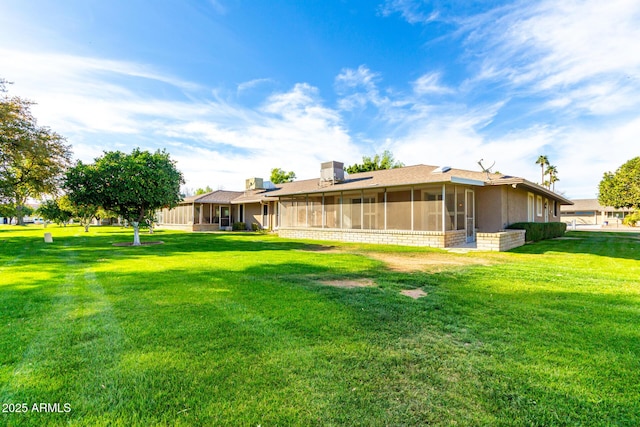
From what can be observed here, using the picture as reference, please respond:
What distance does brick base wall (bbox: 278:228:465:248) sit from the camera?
1201 centimetres

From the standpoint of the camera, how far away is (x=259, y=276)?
255 inches

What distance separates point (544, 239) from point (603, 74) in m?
8.24

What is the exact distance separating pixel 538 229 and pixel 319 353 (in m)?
16.1

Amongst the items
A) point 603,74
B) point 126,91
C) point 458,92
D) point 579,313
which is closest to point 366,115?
point 458,92

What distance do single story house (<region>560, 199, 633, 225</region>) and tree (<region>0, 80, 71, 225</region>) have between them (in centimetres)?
6224

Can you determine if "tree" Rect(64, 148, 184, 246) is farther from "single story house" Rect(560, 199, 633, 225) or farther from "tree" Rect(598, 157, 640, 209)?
"single story house" Rect(560, 199, 633, 225)

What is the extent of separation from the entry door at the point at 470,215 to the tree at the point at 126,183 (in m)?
14.0

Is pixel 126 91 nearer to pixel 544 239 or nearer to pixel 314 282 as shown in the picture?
pixel 314 282

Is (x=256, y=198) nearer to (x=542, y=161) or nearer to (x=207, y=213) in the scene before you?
(x=207, y=213)

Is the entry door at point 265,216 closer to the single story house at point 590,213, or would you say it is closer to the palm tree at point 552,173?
the single story house at point 590,213

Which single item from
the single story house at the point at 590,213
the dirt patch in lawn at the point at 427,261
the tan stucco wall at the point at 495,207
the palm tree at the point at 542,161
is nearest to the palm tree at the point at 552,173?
the palm tree at the point at 542,161

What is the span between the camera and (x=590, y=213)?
50.2m

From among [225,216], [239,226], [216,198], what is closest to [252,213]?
[239,226]

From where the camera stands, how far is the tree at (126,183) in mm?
13242
